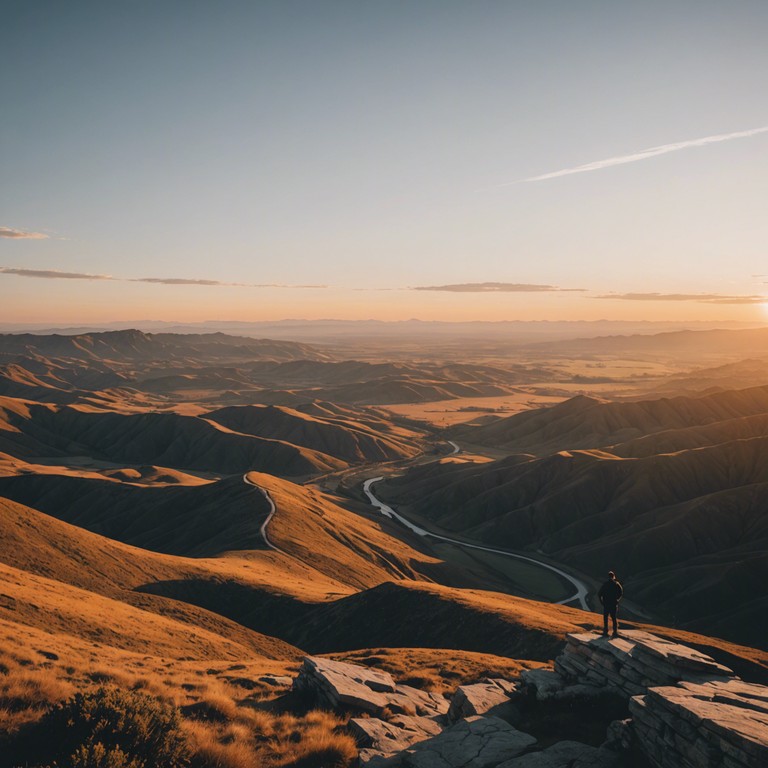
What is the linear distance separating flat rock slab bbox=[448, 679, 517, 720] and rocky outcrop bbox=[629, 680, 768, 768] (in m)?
6.34

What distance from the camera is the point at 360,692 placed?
2255 cm

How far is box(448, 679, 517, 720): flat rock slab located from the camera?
2209cm

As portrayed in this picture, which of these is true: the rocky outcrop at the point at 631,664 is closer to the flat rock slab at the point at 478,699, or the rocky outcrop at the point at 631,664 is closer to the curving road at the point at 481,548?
the flat rock slab at the point at 478,699

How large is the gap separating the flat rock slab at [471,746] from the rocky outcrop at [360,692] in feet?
10.2

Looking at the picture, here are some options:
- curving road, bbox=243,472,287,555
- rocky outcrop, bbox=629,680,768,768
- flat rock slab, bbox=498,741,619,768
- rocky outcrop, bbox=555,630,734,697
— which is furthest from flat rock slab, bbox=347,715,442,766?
curving road, bbox=243,472,287,555

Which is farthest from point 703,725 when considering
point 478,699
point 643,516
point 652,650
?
point 643,516

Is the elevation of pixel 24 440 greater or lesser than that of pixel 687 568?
greater

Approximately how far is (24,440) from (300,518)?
14779cm

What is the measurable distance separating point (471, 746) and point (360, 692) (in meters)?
5.64

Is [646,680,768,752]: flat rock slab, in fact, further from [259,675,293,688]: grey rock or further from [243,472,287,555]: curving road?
[243,472,287,555]: curving road

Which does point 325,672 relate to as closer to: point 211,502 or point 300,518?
point 300,518

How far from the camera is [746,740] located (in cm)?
1446

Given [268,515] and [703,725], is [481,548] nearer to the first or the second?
[268,515]

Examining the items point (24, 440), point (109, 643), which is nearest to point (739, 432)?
point (109, 643)
